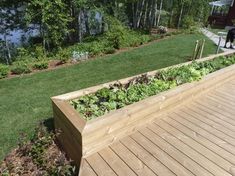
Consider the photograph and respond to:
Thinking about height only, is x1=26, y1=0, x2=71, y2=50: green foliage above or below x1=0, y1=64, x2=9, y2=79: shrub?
above

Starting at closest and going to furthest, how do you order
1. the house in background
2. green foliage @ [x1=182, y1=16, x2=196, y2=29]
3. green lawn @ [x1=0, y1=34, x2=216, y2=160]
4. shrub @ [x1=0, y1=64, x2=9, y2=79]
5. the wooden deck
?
the wooden deck < green lawn @ [x1=0, y1=34, x2=216, y2=160] < shrub @ [x1=0, y1=64, x2=9, y2=79] < green foliage @ [x1=182, y1=16, x2=196, y2=29] < the house in background

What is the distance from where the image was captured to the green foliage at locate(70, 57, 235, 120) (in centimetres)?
306

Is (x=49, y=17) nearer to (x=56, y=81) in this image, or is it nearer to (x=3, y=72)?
(x=3, y=72)

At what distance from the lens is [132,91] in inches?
136

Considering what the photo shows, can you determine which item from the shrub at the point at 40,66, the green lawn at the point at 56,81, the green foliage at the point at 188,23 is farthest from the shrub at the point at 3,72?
the green foliage at the point at 188,23

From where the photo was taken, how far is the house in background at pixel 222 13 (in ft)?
61.0

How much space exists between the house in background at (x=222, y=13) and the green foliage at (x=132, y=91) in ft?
55.3

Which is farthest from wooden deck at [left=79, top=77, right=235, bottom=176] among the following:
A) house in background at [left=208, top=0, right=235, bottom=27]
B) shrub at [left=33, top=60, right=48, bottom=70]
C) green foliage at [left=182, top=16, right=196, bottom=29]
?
house in background at [left=208, top=0, right=235, bottom=27]

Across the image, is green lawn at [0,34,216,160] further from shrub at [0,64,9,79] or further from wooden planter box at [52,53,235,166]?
wooden planter box at [52,53,235,166]

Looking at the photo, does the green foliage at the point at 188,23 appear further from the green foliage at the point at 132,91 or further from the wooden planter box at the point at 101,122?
the wooden planter box at the point at 101,122

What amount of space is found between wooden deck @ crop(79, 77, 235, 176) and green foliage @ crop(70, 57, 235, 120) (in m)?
0.45

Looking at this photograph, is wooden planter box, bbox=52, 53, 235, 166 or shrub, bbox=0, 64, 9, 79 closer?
wooden planter box, bbox=52, 53, 235, 166

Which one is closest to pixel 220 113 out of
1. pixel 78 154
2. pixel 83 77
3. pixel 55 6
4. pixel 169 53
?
pixel 78 154

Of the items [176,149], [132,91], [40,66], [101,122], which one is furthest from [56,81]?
[176,149]
